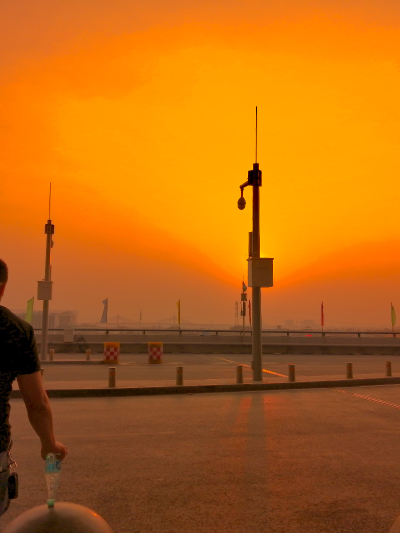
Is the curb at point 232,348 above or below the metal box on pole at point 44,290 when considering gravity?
below

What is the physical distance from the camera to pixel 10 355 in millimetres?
2867

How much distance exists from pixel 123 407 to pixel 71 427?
8.33 ft

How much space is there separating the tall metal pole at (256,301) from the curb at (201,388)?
3.31 ft

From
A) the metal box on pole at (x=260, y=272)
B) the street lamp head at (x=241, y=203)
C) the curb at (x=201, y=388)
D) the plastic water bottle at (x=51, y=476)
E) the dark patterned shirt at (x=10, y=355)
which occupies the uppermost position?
the street lamp head at (x=241, y=203)

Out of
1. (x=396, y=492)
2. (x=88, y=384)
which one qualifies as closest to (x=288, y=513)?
(x=396, y=492)

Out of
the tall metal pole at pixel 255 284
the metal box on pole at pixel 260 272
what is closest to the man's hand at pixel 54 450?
the tall metal pole at pixel 255 284

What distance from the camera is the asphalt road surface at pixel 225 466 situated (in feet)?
17.9

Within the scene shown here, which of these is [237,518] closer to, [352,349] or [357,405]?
[357,405]

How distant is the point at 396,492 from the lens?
624 centimetres

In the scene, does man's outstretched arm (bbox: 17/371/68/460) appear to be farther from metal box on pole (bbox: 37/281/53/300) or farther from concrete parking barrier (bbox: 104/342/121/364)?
concrete parking barrier (bbox: 104/342/121/364)

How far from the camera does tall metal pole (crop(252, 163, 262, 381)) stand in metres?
16.9

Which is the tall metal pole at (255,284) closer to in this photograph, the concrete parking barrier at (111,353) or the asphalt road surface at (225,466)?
the asphalt road surface at (225,466)

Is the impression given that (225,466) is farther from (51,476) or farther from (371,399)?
(371,399)

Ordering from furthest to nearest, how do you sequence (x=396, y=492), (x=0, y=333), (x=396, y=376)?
(x=396, y=376) → (x=396, y=492) → (x=0, y=333)
